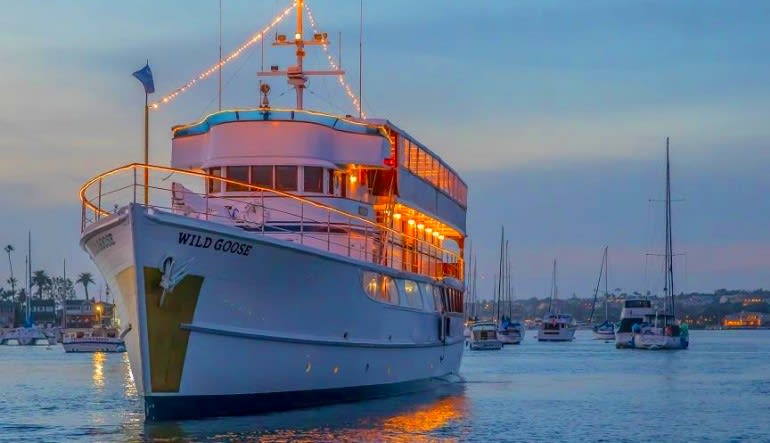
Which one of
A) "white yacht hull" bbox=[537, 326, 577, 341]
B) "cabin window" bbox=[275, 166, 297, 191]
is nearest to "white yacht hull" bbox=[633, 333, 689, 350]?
"white yacht hull" bbox=[537, 326, 577, 341]

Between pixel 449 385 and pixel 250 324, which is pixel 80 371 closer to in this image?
pixel 449 385

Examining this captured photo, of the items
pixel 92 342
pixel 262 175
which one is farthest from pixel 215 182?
pixel 92 342

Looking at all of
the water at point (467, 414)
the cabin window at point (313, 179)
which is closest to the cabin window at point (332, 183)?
the cabin window at point (313, 179)

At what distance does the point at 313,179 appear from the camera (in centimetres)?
2892

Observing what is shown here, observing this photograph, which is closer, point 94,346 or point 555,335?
point 94,346

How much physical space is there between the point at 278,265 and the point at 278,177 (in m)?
4.98

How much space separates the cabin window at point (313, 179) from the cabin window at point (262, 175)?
0.81 metres

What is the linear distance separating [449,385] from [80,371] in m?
26.5

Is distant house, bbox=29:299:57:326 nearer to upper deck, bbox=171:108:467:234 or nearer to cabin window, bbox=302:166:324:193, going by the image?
upper deck, bbox=171:108:467:234

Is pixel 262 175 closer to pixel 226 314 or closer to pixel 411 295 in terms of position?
pixel 411 295

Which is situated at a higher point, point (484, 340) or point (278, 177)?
point (278, 177)

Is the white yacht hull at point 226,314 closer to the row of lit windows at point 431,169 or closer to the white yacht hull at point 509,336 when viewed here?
the row of lit windows at point 431,169

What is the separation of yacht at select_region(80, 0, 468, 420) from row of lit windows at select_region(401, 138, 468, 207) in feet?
0.29

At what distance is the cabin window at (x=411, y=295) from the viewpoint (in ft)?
100
